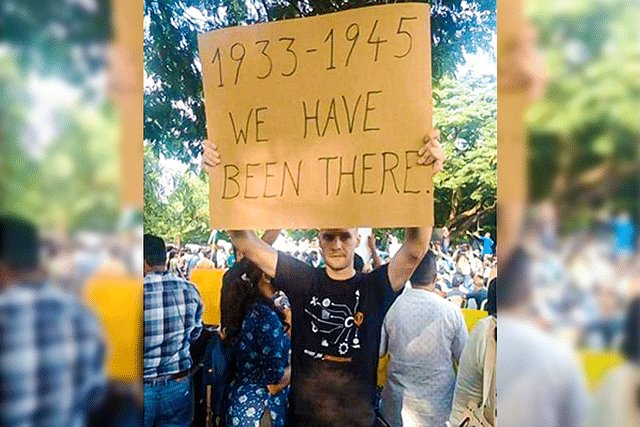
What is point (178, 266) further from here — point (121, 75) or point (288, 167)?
point (121, 75)

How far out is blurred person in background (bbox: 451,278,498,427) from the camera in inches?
53.7

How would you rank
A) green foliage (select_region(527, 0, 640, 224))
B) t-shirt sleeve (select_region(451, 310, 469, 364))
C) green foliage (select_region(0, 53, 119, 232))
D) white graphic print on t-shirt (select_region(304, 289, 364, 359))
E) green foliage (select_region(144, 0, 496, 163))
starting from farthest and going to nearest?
green foliage (select_region(144, 0, 496, 163)) < white graphic print on t-shirt (select_region(304, 289, 364, 359)) < t-shirt sleeve (select_region(451, 310, 469, 364)) < green foliage (select_region(0, 53, 119, 232)) < green foliage (select_region(527, 0, 640, 224))

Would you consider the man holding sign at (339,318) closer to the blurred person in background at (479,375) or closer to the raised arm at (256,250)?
the raised arm at (256,250)

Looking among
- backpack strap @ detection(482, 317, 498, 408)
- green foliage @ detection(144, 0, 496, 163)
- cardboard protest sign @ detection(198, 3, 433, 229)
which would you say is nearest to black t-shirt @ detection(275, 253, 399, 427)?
cardboard protest sign @ detection(198, 3, 433, 229)

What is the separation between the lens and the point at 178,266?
1726 millimetres

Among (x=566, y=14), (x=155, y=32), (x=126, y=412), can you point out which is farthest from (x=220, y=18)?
(x=126, y=412)

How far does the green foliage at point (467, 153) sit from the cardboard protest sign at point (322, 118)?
0.04 meters

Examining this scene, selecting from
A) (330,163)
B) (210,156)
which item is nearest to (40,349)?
(210,156)

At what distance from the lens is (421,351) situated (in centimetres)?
145

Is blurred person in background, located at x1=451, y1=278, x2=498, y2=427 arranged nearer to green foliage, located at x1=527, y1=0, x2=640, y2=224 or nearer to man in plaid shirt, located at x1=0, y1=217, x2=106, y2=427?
green foliage, located at x1=527, y1=0, x2=640, y2=224

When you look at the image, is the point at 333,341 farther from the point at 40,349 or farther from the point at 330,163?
the point at 40,349

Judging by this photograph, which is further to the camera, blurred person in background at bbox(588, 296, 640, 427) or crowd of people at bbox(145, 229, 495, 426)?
crowd of people at bbox(145, 229, 495, 426)

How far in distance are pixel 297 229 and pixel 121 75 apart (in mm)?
542

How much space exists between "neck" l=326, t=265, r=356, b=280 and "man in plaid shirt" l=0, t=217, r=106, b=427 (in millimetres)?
540
